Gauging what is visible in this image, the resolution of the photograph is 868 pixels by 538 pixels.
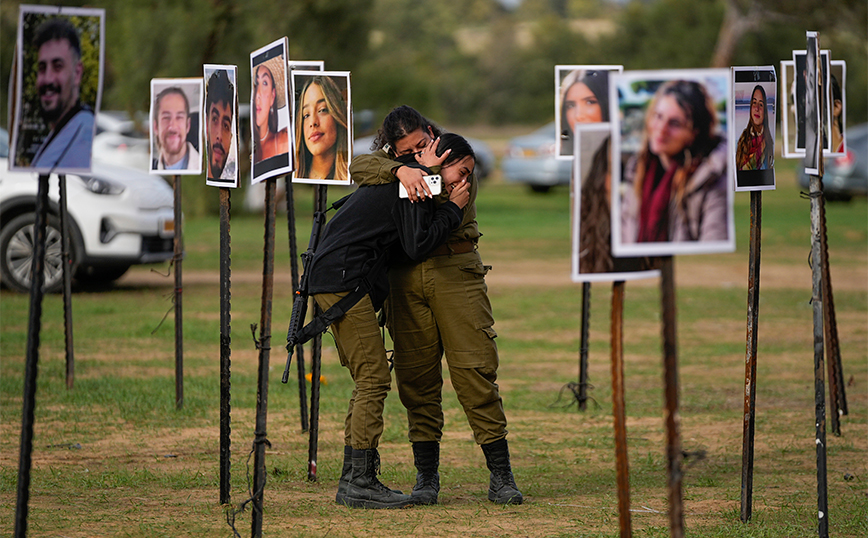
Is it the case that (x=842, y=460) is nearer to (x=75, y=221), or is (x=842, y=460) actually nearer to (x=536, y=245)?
(x=75, y=221)

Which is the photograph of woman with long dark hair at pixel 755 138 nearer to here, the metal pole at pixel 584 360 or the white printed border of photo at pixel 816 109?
the white printed border of photo at pixel 816 109

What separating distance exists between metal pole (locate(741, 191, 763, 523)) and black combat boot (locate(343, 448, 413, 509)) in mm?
1598

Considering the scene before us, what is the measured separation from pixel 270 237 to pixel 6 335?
568 cm

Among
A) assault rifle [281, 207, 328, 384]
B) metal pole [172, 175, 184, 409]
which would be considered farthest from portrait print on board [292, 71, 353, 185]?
metal pole [172, 175, 184, 409]

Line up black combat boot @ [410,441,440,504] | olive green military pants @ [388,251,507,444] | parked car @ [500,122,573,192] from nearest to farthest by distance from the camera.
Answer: olive green military pants @ [388,251,507,444], black combat boot @ [410,441,440,504], parked car @ [500,122,573,192]

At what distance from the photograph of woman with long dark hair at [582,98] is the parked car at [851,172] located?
1824cm

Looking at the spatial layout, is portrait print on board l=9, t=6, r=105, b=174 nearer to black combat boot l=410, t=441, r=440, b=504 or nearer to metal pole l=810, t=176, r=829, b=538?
black combat boot l=410, t=441, r=440, b=504

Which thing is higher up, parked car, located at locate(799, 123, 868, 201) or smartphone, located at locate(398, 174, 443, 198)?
parked car, located at locate(799, 123, 868, 201)

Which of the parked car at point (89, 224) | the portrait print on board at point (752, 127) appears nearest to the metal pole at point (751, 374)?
the portrait print on board at point (752, 127)

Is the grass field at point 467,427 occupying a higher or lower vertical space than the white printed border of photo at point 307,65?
lower

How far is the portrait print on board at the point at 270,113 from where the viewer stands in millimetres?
5027

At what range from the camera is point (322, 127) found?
624 centimetres

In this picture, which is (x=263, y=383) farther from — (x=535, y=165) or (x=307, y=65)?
(x=535, y=165)

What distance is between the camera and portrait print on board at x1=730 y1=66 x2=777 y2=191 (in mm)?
5660
